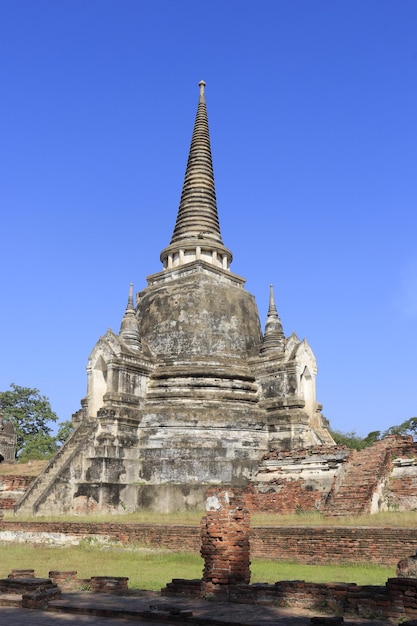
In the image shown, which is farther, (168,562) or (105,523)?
(105,523)

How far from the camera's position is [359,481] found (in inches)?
645

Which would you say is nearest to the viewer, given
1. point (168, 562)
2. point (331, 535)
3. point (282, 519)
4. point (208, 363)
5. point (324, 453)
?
point (331, 535)

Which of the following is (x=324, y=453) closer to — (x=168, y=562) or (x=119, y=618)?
(x=168, y=562)

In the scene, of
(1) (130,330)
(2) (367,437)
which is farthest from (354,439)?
(1) (130,330)

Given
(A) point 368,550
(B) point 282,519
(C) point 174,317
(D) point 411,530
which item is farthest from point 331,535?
(C) point 174,317

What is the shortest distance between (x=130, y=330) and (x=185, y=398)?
333cm

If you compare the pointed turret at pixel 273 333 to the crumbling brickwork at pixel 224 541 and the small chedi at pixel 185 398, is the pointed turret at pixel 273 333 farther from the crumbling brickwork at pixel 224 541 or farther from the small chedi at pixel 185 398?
the crumbling brickwork at pixel 224 541

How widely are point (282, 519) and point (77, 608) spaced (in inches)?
382

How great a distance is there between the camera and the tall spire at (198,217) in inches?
988

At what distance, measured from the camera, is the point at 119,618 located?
7180 mm

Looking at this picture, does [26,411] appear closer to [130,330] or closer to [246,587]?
[130,330]

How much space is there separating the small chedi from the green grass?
145 inches

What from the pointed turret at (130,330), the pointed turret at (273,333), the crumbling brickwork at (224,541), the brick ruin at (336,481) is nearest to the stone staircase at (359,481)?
the brick ruin at (336,481)

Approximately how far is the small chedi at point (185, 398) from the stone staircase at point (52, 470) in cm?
4
